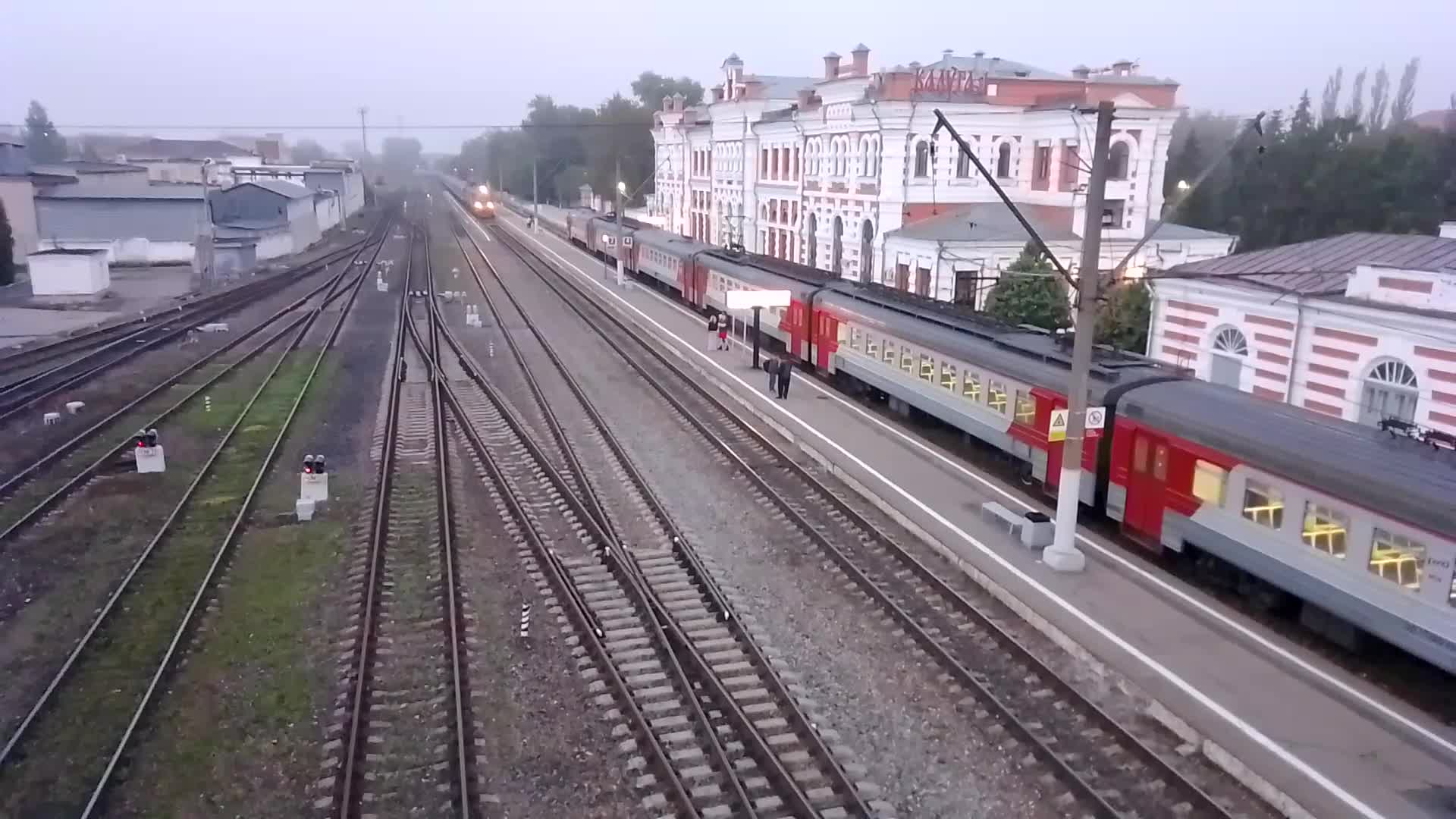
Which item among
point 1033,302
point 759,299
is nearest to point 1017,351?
point 759,299

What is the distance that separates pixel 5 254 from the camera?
44344mm

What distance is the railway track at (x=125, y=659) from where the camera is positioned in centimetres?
896

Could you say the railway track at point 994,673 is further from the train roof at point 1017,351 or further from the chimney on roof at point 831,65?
the chimney on roof at point 831,65

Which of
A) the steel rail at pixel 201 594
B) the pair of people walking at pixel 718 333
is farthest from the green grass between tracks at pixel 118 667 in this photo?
the pair of people walking at pixel 718 333

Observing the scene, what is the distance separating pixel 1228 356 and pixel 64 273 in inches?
1701

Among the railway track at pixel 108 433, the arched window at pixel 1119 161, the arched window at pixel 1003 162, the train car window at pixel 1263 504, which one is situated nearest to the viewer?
the train car window at pixel 1263 504

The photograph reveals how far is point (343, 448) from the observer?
1988cm

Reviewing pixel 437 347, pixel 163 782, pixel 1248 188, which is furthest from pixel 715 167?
pixel 163 782

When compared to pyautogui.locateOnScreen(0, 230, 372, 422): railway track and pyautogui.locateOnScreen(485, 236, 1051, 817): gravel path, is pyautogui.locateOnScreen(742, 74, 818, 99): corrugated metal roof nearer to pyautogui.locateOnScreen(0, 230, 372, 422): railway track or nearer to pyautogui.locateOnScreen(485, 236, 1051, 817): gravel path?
pyautogui.locateOnScreen(0, 230, 372, 422): railway track

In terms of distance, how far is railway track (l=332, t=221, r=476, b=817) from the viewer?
29.1 ft

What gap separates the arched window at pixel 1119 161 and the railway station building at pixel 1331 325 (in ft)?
53.6

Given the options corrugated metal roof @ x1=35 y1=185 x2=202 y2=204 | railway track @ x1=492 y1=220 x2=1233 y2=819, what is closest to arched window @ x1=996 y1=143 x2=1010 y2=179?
railway track @ x1=492 y1=220 x2=1233 y2=819

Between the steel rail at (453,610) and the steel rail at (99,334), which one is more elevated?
the steel rail at (99,334)

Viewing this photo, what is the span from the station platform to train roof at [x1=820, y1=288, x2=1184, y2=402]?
6.99 feet
